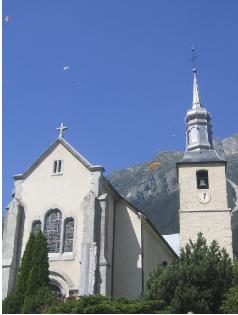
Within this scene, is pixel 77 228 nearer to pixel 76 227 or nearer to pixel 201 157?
pixel 76 227

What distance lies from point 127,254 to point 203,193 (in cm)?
1061

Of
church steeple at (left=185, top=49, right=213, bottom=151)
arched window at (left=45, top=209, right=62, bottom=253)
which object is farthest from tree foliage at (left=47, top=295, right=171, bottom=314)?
church steeple at (left=185, top=49, right=213, bottom=151)

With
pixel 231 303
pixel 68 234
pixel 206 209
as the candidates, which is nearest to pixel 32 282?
pixel 68 234

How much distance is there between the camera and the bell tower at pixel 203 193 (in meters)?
36.2

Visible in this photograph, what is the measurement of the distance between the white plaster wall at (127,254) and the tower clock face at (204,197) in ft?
28.2

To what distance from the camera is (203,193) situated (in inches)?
1476

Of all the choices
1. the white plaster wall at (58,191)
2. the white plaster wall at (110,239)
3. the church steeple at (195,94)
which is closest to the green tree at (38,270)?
the white plaster wall at (58,191)

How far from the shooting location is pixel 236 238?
113812 millimetres

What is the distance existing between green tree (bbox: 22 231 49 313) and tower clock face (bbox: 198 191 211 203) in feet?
50.7

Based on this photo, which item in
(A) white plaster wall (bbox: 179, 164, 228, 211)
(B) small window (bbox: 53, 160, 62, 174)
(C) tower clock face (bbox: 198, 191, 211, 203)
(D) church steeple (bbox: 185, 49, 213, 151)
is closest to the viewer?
(B) small window (bbox: 53, 160, 62, 174)

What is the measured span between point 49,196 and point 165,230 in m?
107

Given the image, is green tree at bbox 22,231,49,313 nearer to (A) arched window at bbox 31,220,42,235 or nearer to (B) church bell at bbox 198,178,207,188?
(A) arched window at bbox 31,220,42,235

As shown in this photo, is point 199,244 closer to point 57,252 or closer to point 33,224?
point 57,252

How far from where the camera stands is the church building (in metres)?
26.5
